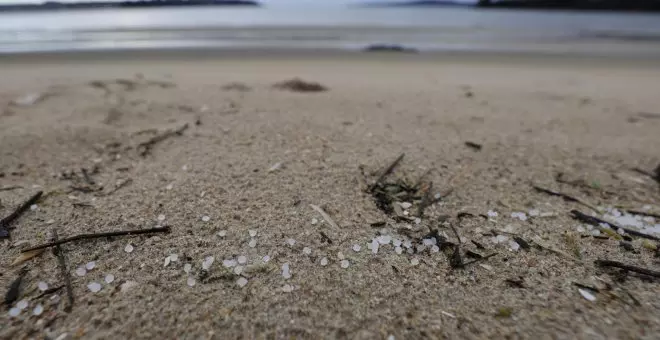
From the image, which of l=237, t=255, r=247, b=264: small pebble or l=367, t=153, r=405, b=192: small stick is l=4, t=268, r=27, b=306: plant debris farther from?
l=367, t=153, r=405, b=192: small stick

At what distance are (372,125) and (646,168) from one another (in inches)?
80.1

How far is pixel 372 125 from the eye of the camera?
3.11 meters

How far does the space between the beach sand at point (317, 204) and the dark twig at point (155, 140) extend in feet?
0.19

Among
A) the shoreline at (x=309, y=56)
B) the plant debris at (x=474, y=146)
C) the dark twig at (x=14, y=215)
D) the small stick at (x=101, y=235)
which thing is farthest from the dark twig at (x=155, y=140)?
the shoreline at (x=309, y=56)

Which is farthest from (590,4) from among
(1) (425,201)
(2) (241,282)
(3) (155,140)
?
(2) (241,282)

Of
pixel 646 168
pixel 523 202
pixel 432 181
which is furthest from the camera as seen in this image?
pixel 646 168

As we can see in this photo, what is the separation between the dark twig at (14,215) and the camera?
1.62 m

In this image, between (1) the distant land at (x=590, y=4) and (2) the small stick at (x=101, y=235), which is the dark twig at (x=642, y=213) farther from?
(1) the distant land at (x=590, y=4)

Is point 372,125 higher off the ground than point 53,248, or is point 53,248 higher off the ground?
point 372,125

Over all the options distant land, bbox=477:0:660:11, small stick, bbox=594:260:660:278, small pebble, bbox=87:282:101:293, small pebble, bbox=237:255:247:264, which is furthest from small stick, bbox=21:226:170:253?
distant land, bbox=477:0:660:11

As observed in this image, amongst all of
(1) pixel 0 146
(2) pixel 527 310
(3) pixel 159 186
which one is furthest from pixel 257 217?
(1) pixel 0 146

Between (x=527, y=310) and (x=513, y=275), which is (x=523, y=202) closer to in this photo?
(x=513, y=275)

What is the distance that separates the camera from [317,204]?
1.91 m

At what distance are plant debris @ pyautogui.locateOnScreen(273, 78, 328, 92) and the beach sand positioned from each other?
10.7 inches
